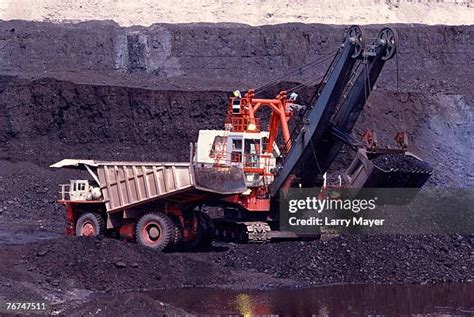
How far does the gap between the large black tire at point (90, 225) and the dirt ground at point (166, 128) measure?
52.9 inches

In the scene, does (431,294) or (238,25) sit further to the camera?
(238,25)

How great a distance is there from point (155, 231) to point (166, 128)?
14.2 metres

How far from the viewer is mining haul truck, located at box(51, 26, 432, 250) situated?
22.2 m

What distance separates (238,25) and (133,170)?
2907cm

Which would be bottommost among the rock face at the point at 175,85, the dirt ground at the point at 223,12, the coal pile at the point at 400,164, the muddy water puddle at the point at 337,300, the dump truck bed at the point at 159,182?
the muddy water puddle at the point at 337,300

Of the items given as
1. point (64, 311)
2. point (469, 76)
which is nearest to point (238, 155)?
point (64, 311)

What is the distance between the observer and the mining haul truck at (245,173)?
22203mm

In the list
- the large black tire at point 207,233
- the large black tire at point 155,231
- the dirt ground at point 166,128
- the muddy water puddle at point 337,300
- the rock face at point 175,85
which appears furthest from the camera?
the rock face at point 175,85

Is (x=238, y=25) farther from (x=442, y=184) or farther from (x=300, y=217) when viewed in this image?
(x=300, y=217)

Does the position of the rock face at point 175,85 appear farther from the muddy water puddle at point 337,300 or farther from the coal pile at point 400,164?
the muddy water puddle at point 337,300

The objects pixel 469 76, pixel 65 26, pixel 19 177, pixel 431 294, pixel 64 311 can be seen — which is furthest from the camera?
pixel 65 26

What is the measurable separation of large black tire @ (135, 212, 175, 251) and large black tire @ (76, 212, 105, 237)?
114cm

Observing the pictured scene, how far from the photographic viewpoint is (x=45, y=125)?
3747cm

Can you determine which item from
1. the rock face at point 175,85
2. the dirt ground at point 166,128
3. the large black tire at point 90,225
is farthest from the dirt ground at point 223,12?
the large black tire at point 90,225
